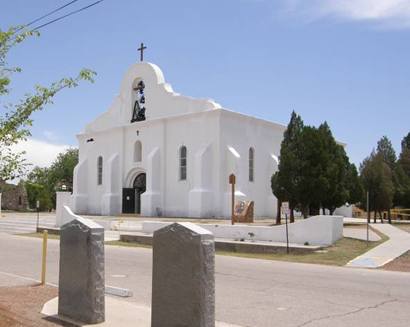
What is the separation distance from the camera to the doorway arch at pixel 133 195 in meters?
44.2

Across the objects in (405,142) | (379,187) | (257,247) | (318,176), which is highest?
(405,142)

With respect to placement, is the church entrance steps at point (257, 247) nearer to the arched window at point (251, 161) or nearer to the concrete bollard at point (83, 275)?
the concrete bollard at point (83, 275)

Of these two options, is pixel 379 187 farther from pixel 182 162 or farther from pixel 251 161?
pixel 182 162

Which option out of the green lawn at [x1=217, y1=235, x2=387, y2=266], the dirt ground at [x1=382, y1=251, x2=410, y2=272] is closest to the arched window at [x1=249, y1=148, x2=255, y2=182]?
the green lawn at [x1=217, y1=235, x2=387, y2=266]

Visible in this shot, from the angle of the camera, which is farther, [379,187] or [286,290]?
[379,187]

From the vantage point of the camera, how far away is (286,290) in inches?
433

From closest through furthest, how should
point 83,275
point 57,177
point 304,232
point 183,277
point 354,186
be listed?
point 183,277 < point 83,275 < point 304,232 < point 354,186 < point 57,177

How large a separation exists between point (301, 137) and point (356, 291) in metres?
18.2

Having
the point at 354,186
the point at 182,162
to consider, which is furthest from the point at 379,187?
the point at 182,162

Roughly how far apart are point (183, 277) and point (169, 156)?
35488 mm

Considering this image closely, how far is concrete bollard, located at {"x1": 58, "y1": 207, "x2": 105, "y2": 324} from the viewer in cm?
732

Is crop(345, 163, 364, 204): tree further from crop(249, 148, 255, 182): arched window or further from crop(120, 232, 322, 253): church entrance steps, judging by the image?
crop(120, 232, 322, 253): church entrance steps

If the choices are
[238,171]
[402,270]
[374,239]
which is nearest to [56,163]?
[238,171]

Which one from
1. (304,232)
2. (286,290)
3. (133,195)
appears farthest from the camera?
(133,195)
